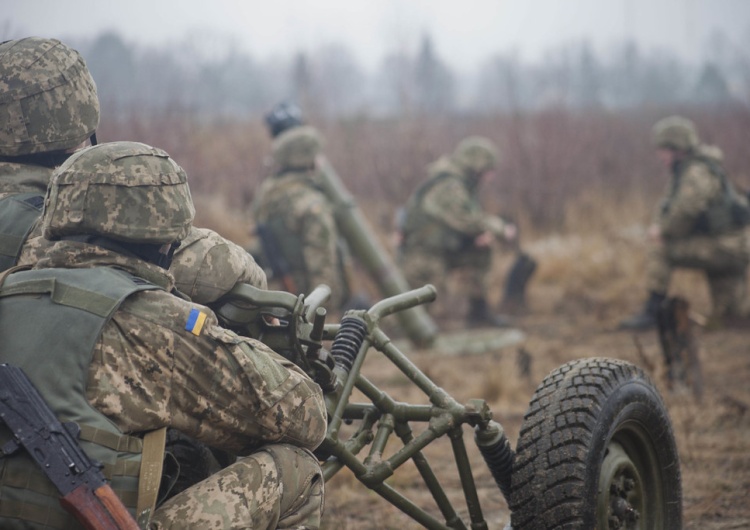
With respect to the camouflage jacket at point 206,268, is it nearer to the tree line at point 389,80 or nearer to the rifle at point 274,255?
the tree line at point 389,80

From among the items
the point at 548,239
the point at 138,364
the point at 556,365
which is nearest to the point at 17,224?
the point at 138,364

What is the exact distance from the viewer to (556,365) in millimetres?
7316

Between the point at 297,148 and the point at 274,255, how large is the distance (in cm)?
93

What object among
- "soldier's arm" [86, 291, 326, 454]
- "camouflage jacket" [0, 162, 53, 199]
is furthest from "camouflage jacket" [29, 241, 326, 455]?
"camouflage jacket" [0, 162, 53, 199]

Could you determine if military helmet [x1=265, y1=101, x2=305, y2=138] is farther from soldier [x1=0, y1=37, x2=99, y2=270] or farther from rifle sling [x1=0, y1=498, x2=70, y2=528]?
rifle sling [x1=0, y1=498, x2=70, y2=528]

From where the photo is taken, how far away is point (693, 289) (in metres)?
10.4

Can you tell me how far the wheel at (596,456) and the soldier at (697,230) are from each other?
6.04m

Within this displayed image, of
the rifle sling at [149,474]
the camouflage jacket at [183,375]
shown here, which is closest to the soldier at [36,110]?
the camouflage jacket at [183,375]

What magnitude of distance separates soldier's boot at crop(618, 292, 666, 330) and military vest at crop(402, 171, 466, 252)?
1912mm

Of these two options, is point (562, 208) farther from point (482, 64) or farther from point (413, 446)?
point (482, 64)

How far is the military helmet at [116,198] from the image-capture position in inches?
93.4

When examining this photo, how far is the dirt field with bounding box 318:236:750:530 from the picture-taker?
13.6 feet

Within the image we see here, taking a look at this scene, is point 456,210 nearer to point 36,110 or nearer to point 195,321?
point 36,110

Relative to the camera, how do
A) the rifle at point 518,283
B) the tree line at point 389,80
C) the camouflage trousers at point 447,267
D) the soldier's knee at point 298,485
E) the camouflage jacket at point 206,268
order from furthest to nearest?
the tree line at point 389,80
the rifle at point 518,283
the camouflage trousers at point 447,267
the camouflage jacket at point 206,268
the soldier's knee at point 298,485
